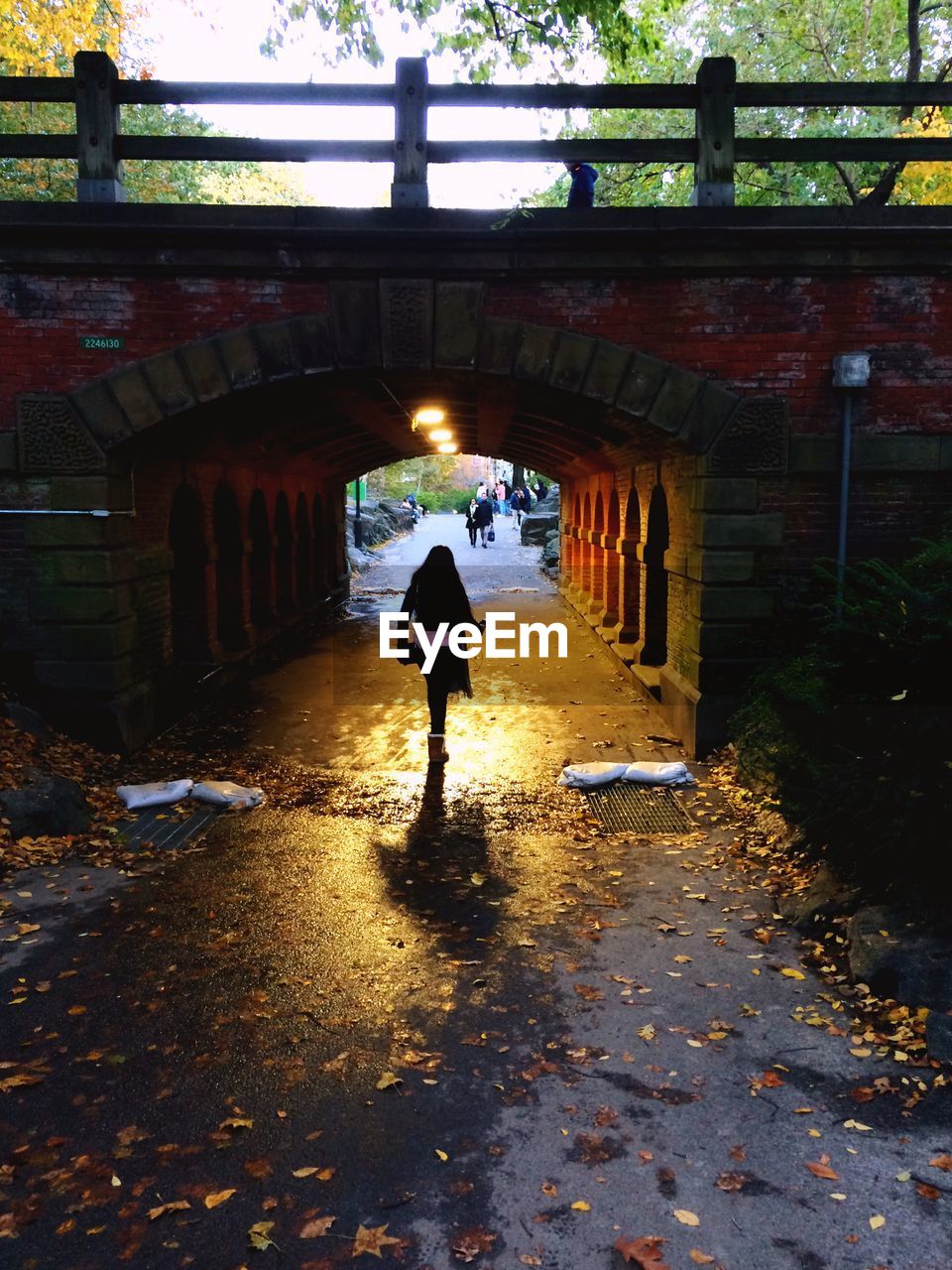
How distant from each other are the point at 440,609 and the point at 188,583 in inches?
177

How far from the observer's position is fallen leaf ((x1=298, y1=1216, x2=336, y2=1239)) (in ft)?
11.3

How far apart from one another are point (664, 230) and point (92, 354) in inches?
218

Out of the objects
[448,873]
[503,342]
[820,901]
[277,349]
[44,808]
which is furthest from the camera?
[503,342]

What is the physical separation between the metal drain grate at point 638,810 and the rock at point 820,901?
5.41 ft

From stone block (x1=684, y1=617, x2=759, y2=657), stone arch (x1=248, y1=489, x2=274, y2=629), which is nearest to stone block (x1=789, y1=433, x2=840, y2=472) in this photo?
stone block (x1=684, y1=617, x2=759, y2=657)

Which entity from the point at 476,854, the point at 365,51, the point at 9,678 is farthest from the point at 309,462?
the point at 476,854

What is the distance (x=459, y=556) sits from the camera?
35.5 meters

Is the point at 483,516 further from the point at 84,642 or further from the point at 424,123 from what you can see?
the point at 84,642

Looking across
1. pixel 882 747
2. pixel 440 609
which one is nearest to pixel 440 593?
pixel 440 609

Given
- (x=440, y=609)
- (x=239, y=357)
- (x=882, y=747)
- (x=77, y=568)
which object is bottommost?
(x=882, y=747)

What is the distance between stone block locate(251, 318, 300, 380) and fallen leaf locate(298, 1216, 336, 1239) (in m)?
7.44

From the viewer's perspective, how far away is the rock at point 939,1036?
4426 millimetres

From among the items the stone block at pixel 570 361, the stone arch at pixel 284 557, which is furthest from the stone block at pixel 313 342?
the stone arch at pixel 284 557

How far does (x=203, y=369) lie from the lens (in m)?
9.07
